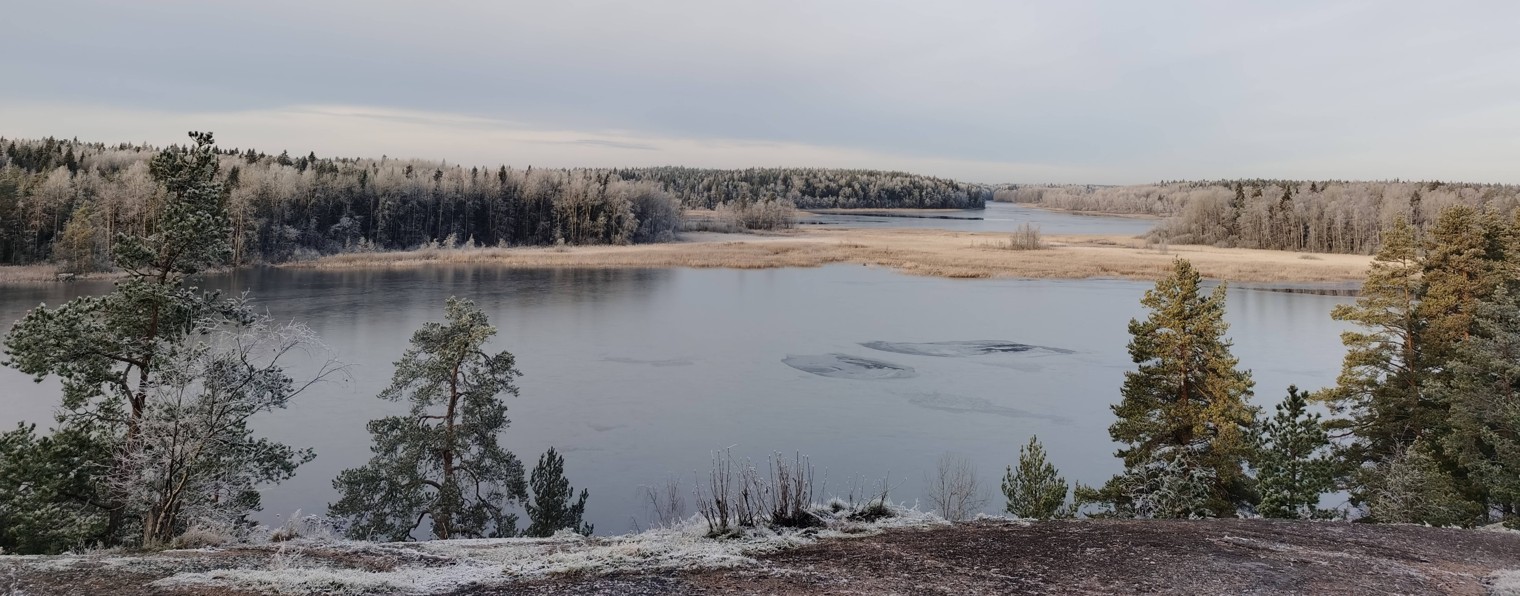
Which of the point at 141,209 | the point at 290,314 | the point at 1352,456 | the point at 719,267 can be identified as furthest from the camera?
the point at 719,267

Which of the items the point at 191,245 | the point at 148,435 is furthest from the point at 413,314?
the point at 148,435

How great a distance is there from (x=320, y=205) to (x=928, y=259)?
4723cm

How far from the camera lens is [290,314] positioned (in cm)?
3494

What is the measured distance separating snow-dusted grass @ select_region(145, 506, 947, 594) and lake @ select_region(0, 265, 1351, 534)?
7.13 meters

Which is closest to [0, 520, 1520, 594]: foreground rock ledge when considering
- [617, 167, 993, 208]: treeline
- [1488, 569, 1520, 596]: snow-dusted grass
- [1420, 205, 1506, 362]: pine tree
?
[1488, 569, 1520, 596]: snow-dusted grass

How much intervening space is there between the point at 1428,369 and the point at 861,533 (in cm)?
1401

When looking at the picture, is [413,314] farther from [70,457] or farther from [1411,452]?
[1411,452]

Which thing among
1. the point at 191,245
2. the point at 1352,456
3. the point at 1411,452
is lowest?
the point at 1352,456

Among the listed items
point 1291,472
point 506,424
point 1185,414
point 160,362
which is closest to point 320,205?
point 506,424

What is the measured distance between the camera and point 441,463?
15.0 m

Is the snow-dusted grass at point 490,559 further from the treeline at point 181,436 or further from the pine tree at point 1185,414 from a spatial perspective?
the pine tree at point 1185,414

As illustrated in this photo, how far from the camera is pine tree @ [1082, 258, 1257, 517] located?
43.0 ft

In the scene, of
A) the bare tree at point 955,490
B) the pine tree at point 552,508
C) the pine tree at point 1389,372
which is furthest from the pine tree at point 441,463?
the pine tree at point 1389,372

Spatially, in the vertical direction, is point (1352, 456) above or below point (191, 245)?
below
